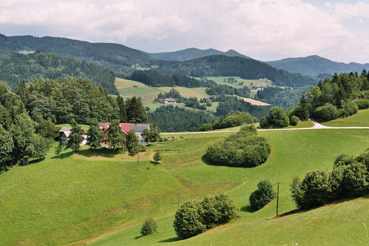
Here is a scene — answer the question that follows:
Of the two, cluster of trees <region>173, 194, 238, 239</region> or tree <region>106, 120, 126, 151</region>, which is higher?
tree <region>106, 120, 126, 151</region>

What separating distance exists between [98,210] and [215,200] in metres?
28.3

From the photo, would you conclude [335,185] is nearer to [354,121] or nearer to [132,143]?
[132,143]

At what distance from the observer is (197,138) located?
100 metres

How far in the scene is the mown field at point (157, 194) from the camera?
3766 centimetres

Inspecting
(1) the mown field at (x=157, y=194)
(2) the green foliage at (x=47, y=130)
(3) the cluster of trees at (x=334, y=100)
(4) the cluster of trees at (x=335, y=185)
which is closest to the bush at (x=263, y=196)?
(1) the mown field at (x=157, y=194)

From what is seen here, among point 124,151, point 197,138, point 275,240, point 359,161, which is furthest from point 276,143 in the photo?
point 275,240

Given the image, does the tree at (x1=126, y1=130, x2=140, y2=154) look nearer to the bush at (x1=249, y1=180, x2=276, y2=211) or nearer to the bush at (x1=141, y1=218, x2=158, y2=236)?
the bush at (x1=141, y1=218, x2=158, y2=236)

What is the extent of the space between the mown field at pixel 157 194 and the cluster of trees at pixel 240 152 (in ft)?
7.54

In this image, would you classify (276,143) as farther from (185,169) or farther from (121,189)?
(121,189)

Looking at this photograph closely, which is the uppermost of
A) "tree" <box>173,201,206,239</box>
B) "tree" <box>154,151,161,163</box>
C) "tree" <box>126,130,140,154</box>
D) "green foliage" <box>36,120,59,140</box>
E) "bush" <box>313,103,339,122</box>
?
"bush" <box>313,103,339,122</box>

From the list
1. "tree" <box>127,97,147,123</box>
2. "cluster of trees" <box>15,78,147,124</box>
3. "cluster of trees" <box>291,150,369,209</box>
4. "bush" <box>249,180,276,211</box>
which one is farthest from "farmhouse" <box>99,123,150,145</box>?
"cluster of trees" <box>291,150,369,209</box>

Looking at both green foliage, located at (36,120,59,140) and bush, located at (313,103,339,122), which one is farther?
bush, located at (313,103,339,122)

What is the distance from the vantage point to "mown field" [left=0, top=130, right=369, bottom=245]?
124 feet

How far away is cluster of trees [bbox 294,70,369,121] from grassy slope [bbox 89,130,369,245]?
15248mm
